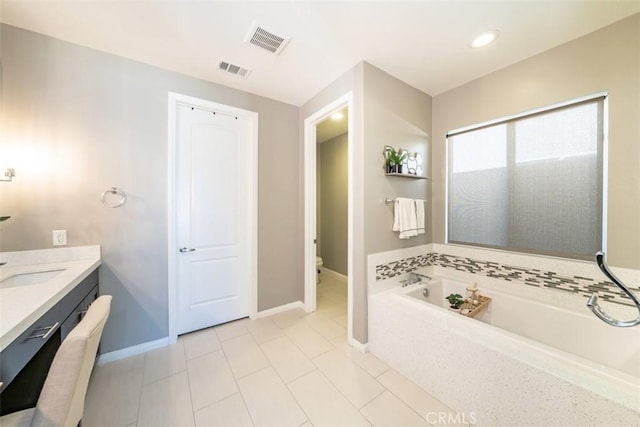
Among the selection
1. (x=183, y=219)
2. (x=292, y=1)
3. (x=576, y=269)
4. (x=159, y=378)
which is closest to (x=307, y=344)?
(x=159, y=378)

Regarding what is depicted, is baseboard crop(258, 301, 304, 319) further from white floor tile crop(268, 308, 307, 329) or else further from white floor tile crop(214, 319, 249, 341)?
white floor tile crop(214, 319, 249, 341)

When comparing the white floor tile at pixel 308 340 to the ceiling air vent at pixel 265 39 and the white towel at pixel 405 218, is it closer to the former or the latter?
the white towel at pixel 405 218

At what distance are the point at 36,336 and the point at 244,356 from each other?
1.33 meters

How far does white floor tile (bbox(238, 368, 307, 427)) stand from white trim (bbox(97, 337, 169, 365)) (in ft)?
3.13

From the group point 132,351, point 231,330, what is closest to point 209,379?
point 231,330

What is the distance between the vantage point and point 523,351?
1.22m

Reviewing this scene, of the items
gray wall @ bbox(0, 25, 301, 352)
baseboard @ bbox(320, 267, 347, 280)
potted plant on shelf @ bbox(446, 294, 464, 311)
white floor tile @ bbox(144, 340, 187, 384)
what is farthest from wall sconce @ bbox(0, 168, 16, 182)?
baseboard @ bbox(320, 267, 347, 280)

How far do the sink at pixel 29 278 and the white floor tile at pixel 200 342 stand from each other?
44.9 inches

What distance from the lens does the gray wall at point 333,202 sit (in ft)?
13.2

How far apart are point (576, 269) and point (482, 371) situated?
3.93ft

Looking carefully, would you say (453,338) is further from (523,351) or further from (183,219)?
(183,219)

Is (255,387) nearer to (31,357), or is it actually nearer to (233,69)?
(31,357)

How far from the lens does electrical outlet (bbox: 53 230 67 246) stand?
1653mm

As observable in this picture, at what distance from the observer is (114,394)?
→ 151 centimetres
